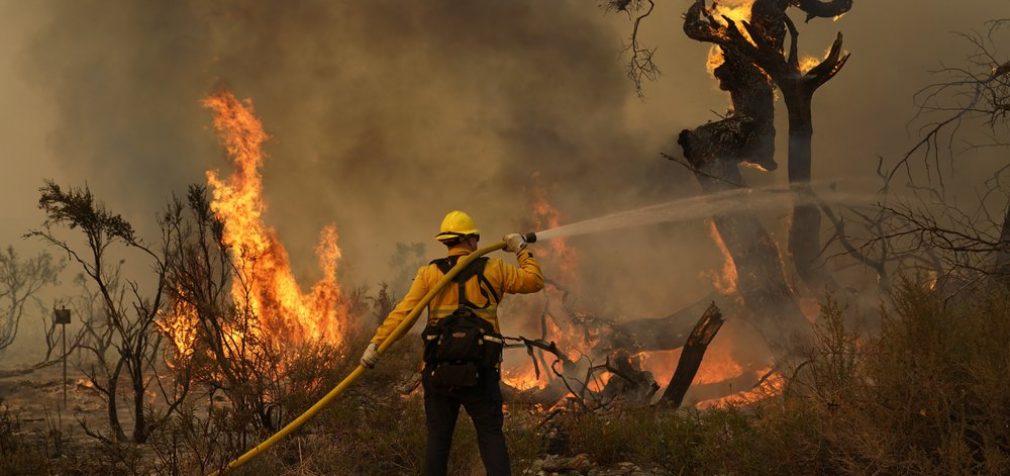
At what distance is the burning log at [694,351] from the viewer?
858 cm

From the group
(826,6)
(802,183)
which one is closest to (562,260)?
(802,183)

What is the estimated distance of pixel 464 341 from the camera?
4160mm

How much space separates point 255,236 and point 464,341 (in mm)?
10605

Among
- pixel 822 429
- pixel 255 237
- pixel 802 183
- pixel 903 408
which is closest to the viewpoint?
pixel 903 408

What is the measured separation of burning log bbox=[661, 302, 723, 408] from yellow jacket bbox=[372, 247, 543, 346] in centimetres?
466

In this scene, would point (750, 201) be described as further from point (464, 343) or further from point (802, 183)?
point (464, 343)

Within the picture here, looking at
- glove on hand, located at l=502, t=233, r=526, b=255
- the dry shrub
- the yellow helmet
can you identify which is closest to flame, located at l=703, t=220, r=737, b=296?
the dry shrub

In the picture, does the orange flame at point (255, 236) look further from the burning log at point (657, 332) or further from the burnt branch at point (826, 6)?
the burnt branch at point (826, 6)

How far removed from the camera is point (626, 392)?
9234 mm

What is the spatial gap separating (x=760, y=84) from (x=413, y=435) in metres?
9.75

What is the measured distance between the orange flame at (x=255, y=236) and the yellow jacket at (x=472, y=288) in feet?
26.1

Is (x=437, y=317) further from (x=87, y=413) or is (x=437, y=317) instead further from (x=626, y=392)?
(x=87, y=413)

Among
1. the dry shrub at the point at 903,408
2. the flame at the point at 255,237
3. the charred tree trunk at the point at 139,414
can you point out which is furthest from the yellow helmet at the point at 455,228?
the flame at the point at 255,237

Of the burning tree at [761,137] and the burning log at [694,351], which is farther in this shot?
the burning tree at [761,137]
